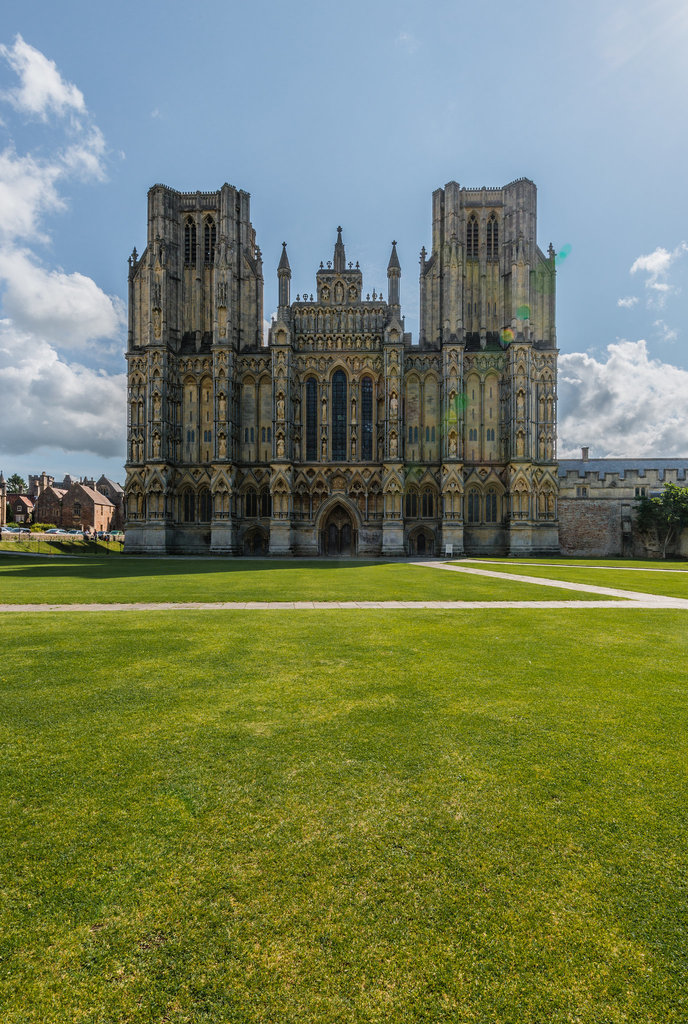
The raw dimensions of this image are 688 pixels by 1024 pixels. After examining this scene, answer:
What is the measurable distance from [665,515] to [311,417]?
3334 centimetres

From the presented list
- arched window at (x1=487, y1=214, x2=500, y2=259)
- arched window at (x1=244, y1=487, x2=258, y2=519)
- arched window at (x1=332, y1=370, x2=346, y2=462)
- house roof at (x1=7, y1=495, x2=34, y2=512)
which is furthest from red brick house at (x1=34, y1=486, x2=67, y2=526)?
arched window at (x1=487, y1=214, x2=500, y2=259)

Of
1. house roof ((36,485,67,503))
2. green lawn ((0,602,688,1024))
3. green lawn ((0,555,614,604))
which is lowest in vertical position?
green lawn ((0,555,614,604))

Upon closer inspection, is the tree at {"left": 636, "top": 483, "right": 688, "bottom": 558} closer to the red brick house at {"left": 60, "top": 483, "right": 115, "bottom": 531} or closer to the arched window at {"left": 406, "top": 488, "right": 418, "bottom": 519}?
the arched window at {"left": 406, "top": 488, "right": 418, "bottom": 519}

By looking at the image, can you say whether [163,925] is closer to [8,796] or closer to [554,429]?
[8,796]

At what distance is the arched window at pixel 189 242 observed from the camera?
47969 mm

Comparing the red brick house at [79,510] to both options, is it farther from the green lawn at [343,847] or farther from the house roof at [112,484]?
the green lawn at [343,847]

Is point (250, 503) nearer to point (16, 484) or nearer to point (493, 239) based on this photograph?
point (493, 239)

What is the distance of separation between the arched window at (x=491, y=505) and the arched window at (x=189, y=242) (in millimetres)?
36579

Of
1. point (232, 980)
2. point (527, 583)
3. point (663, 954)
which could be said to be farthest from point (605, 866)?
point (527, 583)

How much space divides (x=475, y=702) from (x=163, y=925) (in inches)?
169

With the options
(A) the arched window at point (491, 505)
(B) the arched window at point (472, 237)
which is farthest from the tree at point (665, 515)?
(B) the arched window at point (472, 237)

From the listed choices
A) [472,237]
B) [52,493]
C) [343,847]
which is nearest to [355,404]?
[472,237]

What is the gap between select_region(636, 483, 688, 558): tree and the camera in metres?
43.3

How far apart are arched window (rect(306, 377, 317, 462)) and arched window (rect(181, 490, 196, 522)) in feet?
38.1
